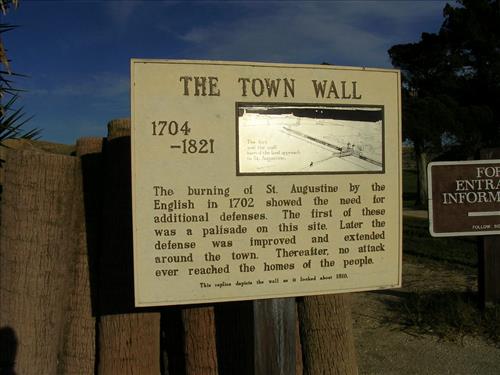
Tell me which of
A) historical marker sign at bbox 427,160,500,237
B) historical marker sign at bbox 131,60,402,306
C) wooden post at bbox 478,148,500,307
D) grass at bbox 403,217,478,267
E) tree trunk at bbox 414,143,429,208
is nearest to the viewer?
historical marker sign at bbox 131,60,402,306

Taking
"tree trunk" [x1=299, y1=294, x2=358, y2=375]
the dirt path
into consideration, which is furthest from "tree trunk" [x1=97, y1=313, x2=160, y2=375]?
the dirt path

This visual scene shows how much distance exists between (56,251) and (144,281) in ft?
2.99

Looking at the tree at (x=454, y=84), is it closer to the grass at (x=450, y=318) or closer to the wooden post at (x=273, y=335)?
the grass at (x=450, y=318)

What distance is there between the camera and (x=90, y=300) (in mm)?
3008

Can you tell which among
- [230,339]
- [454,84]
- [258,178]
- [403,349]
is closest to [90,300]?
[230,339]

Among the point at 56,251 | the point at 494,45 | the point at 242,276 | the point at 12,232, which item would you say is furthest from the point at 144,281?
the point at 494,45

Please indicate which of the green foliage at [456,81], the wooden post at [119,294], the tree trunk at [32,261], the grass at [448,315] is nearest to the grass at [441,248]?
the grass at [448,315]

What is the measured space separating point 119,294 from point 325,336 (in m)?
1.24

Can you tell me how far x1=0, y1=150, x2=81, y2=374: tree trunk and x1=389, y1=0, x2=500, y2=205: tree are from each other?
22731 millimetres

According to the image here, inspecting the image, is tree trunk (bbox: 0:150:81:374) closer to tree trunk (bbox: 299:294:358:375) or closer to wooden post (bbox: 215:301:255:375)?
wooden post (bbox: 215:301:255:375)

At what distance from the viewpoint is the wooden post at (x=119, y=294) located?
9.61ft

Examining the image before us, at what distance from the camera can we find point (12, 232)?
292 centimetres

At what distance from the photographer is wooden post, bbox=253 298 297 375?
2.49 m

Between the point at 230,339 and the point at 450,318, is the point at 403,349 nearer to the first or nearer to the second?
the point at 450,318
